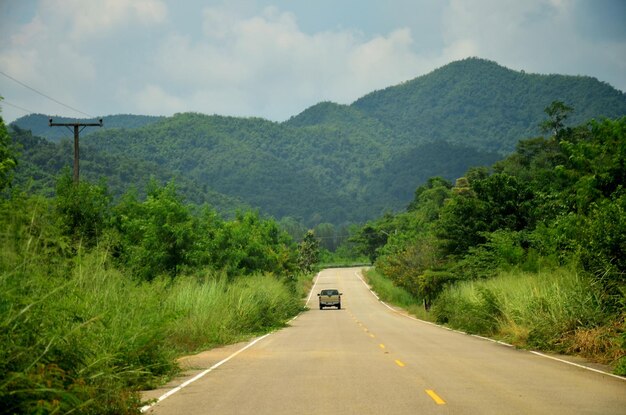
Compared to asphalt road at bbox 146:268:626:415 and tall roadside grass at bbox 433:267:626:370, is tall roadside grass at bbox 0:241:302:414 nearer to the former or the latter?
asphalt road at bbox 146:268:626:415

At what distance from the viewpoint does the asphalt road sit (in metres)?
10.7

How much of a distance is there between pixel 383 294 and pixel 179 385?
74198 mm

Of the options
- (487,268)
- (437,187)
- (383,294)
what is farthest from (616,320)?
(437,187)

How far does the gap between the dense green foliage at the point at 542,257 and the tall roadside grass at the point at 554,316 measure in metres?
0.04

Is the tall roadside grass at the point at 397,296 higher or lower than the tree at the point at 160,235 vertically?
lower

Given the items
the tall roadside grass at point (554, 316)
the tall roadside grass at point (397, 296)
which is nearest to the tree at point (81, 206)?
the tall roadside grass at point (554, 316)

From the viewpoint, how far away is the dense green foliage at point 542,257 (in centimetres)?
1981

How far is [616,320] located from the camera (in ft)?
62.1

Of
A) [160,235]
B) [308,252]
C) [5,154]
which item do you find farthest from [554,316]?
[308,252]

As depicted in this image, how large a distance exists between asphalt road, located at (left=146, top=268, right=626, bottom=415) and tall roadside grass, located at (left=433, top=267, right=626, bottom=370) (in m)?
1.16

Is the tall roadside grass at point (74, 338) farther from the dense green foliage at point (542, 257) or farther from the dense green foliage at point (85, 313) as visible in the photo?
the dense green foliage at point (542, 257)

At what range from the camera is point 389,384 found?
13.4 metres

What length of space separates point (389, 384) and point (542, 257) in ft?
73.3

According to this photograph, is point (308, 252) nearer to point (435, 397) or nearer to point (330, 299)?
point (330, 299)
